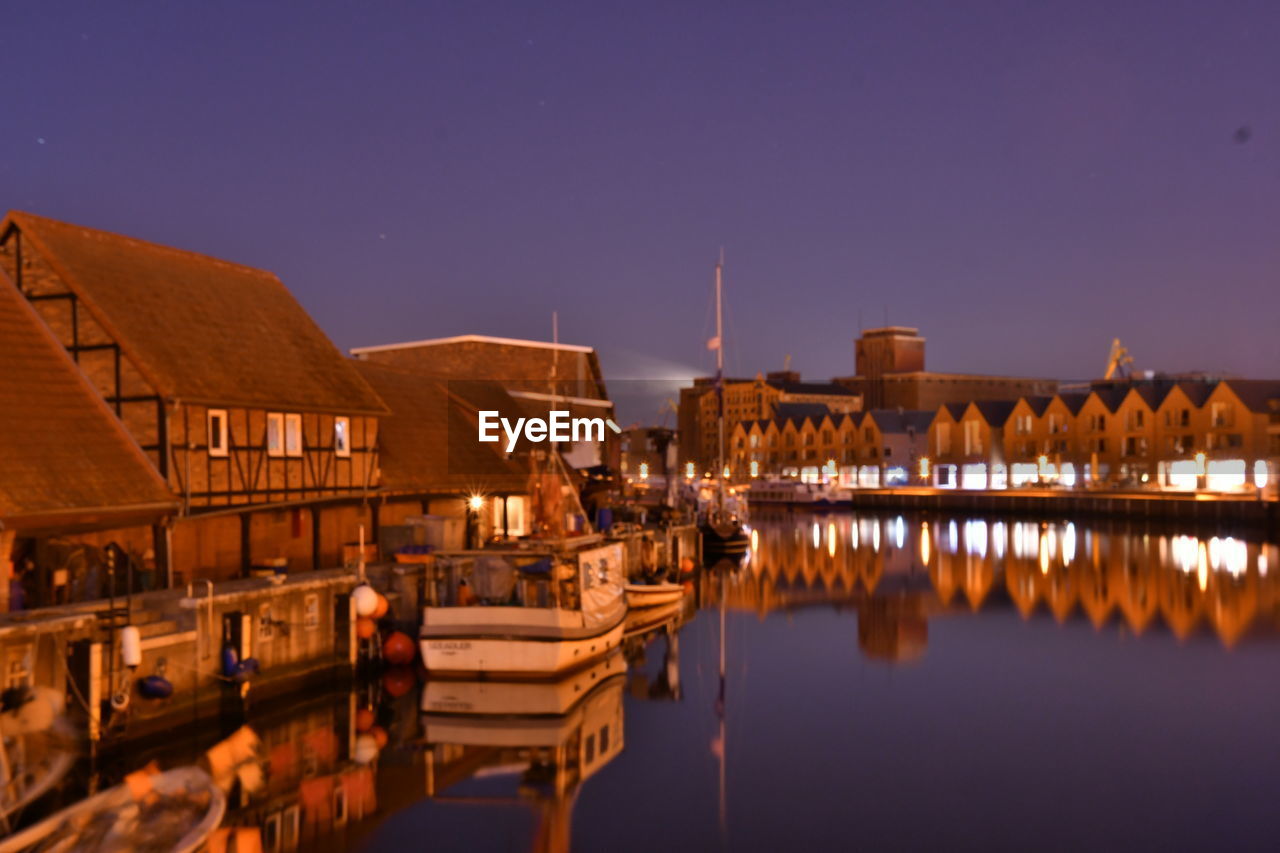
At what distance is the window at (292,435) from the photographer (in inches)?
1196

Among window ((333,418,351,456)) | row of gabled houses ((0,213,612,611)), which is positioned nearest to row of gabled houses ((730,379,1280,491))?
row of gabled houses ((0,213,612,611))

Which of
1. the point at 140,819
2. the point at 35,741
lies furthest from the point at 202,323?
the point at 140,819

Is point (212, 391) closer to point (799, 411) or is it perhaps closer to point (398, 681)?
point (398, 681)

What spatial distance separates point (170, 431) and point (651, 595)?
17.8 metres

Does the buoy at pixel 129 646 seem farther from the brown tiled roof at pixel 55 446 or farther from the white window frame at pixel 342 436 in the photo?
the white window frame at pixel 342 436

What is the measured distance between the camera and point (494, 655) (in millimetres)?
26609

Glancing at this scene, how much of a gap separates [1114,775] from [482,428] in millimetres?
27854

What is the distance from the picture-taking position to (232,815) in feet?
60.2

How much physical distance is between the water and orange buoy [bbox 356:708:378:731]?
0.60 feet

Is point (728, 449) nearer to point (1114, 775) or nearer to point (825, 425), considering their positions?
point (825, 425)

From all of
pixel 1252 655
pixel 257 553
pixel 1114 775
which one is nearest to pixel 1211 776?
pixel 1114 775

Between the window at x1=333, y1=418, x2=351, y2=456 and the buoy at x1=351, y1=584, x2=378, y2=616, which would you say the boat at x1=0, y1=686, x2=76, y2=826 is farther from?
the window at x1=333, y1=418, x2=351, y2=456

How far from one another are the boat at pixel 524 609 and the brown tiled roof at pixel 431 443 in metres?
6.33

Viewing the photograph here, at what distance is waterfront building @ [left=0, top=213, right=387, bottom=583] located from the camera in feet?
88.2
